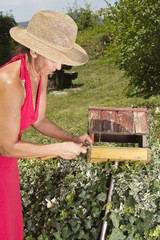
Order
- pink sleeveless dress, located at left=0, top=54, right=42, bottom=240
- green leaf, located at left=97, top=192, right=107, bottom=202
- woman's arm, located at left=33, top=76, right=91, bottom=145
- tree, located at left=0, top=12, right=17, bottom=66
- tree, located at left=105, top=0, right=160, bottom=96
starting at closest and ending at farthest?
pink sleeveless dress, located at left=0, top=54, right=42, bottom=240
woman's arm, located at left=33, top=76, right=91, bottom=145
green leaf, located at left=97, top=192, right=107, bottom=202
tree, located at left=105, top=0, right=160, bottom=96
tree, located at left=0, top=12, right=17, bottom=66

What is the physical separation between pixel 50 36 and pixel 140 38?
8.19 meters

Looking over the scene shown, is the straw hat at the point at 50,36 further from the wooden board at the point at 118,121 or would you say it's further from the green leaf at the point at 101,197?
A: the green leaf at the point at 101,197

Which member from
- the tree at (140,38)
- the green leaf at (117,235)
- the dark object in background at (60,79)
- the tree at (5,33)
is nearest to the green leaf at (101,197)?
the green leaf at (117,235)

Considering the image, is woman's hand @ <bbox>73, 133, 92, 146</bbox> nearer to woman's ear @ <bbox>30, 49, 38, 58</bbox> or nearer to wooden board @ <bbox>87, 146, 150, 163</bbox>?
wooden board @ <bbox>87, 146, 150, 163</bbox>

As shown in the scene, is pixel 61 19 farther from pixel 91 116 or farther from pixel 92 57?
pixel 92 57

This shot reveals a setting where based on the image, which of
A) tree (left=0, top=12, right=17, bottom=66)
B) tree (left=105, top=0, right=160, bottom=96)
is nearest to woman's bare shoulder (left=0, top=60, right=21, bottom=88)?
tree (left=105, top=0, right=160, bottom=96)

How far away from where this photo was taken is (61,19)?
67.6 inches

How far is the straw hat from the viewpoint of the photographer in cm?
164

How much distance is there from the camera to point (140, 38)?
29.9ft

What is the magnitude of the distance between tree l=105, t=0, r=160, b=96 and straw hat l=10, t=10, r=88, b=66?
25.8ft

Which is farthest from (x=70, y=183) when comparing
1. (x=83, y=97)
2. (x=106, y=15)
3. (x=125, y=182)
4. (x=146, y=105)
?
(x=83, y=97)

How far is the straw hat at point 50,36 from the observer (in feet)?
5.40

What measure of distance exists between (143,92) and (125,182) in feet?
26.3

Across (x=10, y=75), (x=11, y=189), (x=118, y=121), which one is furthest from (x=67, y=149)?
(x=118, y=121)
